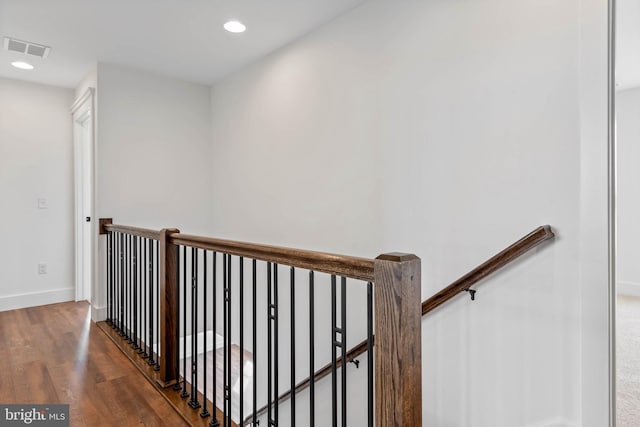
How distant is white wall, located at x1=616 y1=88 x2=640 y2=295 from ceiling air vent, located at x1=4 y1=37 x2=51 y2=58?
5977 millimetres

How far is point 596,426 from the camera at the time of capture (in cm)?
150

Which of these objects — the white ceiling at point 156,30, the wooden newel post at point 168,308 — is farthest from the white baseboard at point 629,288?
the wooden newel post at point 168,308

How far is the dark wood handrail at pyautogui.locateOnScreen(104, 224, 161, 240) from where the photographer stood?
2.35 meters

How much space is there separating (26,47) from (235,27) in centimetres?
179

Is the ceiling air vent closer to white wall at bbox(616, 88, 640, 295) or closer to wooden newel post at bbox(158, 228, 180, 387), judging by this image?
wooden newel post at bbox(158, 228, 180, 387)

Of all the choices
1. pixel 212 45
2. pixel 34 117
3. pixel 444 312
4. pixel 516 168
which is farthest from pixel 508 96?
pixel 34 117

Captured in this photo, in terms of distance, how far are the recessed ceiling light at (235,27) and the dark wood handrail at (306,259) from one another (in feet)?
5.98

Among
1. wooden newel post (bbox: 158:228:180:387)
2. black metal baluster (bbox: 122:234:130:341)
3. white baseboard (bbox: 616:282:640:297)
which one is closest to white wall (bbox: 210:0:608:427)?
wooden newel post (bbox: 158:228:180:387)

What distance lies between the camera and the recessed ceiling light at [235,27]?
9.04 ft

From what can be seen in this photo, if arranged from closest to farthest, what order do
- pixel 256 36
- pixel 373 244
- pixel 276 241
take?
1. pixel 373 244
2. pixel 256 36
3. pixel 276 241

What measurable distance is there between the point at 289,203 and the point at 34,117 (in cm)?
302

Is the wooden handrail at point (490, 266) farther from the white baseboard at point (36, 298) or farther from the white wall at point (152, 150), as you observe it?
the white baseboard at point (36, 298)

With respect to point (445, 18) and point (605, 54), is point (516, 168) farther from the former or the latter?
point (445, 18)

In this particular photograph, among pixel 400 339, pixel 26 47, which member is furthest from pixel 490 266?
pixel 26 47
